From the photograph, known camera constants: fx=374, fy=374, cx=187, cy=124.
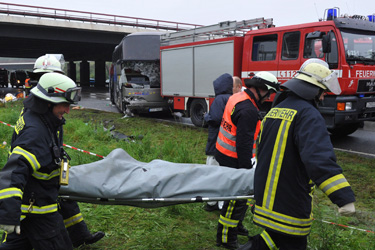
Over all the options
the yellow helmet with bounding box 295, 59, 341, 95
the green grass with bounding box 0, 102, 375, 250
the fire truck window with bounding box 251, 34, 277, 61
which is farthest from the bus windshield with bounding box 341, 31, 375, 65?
the yellow helmet with bounding box 295, 59, 341, 95

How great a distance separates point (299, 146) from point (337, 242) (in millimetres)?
1647

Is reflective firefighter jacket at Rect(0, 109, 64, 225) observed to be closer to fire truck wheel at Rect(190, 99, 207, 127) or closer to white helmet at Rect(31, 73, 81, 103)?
white helmet at Rect(31, 73, 81, 103)

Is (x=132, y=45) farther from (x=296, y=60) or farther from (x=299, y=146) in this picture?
(x=299, y=146)

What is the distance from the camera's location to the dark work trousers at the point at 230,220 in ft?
11.7

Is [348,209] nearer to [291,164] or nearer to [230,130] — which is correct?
[291,164]

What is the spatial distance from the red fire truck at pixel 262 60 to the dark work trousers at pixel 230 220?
5.42m

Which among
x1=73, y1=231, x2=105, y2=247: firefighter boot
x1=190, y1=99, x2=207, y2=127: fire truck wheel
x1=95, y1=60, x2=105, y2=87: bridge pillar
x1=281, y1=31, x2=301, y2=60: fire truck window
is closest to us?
x1=73, y1=231, x2=105, y2=247: firefighter boot

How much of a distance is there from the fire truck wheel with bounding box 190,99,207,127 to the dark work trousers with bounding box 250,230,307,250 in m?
9.09

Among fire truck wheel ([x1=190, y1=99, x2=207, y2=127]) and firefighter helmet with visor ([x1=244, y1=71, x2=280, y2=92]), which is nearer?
firefighter helmet with visor ([x1=244, y1=71, x2=280, y2=92])

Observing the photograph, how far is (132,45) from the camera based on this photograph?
13.4 metres

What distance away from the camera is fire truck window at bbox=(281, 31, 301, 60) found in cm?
904

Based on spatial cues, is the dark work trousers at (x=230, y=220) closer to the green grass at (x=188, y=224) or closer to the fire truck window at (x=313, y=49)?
the green grass at (x=188, y=224)

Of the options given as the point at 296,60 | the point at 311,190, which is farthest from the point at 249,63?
the point at 311,190

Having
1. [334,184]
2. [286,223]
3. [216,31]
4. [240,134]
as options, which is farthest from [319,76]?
[216,31]
